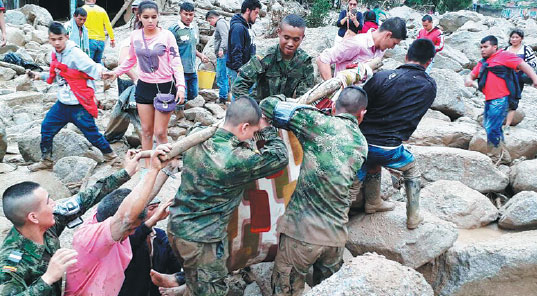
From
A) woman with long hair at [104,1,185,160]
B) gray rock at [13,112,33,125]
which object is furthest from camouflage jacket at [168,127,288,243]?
gray rock at [13,112,33,125]

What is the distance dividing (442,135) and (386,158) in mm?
3591

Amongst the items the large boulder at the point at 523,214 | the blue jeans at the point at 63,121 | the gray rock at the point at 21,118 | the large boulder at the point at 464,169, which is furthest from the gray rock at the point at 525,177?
the gray rock at the point at 21,118

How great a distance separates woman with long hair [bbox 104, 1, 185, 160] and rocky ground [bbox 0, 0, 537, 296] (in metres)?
0.76

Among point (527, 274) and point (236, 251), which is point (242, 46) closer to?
point (236, 251)

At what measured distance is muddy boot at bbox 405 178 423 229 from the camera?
3666mm

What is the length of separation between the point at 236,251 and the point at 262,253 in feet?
0.77

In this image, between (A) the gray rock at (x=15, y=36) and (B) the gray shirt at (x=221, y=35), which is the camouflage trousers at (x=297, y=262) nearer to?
(B) the gray shirt at (x=221, y=35)

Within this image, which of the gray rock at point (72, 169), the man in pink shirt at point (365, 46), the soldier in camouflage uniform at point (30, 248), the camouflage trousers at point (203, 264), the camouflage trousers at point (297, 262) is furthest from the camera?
the gray rock at point (72, 169)

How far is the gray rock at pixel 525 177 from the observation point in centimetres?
563

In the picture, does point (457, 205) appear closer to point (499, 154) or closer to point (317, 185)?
point (317, 185)

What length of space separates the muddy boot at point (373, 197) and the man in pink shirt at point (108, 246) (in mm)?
1879

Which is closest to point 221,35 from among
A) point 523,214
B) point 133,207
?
point 523,214

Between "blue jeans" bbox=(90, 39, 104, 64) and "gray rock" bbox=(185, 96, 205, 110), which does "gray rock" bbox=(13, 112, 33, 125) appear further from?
"gray rock" bbox=(185, 96, 205, 110)

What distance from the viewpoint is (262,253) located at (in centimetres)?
338
